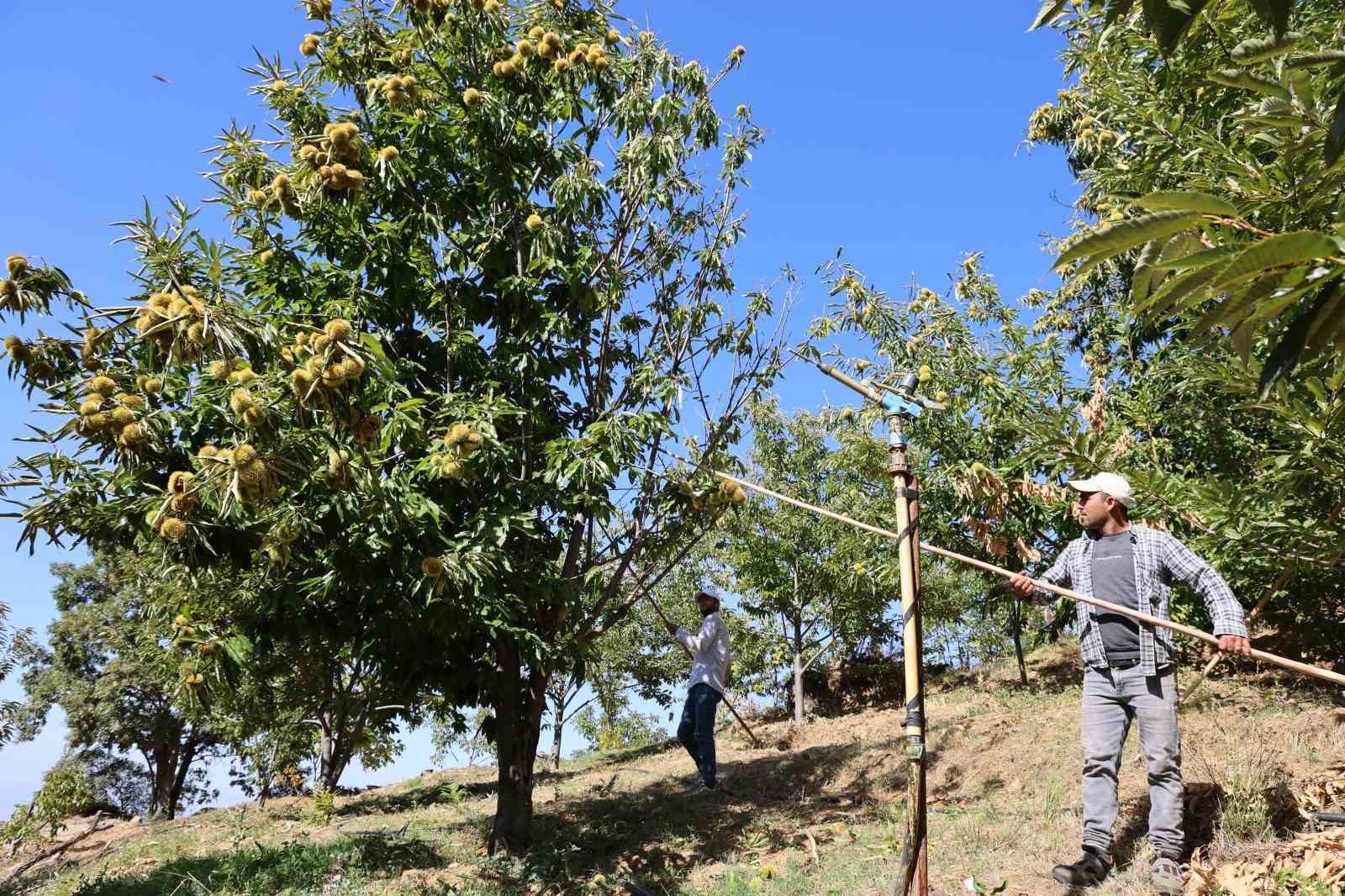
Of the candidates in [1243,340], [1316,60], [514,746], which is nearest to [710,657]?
[514,746]

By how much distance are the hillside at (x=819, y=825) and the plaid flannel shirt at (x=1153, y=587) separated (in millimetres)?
854

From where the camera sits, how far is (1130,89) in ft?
18.8

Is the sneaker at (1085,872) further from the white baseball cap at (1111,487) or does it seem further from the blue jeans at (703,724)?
the blue jeans at (703,724)

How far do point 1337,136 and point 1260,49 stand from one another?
0.23 metres

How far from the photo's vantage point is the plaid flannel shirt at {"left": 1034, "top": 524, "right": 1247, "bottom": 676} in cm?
412

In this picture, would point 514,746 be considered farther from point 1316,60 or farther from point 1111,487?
point 1316,60

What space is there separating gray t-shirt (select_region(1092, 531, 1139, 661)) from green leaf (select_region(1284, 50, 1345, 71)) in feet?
10.8

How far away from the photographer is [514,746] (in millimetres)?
7051

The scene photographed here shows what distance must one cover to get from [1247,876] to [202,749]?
87.0 ft

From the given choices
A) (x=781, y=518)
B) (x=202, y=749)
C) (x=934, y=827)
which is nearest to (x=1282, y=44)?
(x=934, y=827)

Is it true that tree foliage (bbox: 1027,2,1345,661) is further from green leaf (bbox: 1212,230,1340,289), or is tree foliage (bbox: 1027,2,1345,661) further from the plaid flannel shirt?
the plaid flannel shirt

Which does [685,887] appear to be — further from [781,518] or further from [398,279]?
[781,518]

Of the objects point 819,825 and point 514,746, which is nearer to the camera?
point 819,825

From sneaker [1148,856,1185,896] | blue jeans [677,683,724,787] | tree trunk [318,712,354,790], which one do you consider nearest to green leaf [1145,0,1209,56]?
→ sneaker [1148,856,1185,896]
